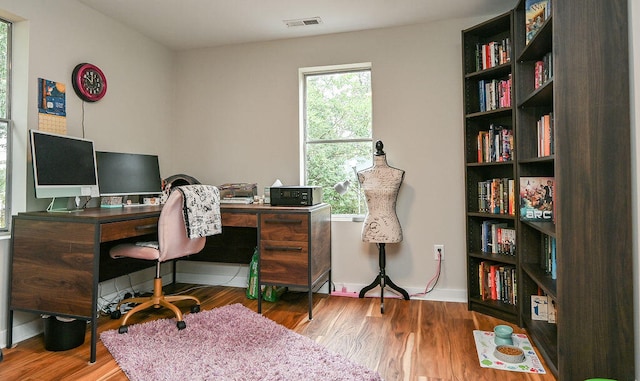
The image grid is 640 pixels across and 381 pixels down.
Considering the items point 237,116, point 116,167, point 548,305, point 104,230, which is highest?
point 237,116

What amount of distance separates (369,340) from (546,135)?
1645 millimetres

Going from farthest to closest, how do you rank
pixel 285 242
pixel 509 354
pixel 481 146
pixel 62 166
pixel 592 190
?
pixel 481 146 < pixel 285 242 < pixel 62 166 < pixel 509 354 < pixel 592 190

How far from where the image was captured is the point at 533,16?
2346 mm

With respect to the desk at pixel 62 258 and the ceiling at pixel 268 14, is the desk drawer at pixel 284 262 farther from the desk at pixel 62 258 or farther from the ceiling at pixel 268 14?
the ceiling at pixel 268 14

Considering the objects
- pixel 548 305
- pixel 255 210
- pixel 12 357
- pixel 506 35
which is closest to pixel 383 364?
pixel 548 305

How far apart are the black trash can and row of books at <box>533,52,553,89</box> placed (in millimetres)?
3108

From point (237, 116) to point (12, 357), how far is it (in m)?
2.45

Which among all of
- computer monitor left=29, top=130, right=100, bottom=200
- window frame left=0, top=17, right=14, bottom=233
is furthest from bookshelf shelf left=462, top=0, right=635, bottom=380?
window frame left=0, top=17, right=14, bottom=233

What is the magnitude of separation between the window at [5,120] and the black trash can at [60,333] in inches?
28.0

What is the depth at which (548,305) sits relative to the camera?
2457 mm

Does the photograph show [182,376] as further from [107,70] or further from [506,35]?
[506,35]

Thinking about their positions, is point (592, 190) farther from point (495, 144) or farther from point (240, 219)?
point (240, 219)

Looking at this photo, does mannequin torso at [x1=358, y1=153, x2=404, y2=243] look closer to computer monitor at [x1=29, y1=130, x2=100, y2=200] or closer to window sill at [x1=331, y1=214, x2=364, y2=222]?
window sill at [x1=331, y1=214, x2=364, y2=222]

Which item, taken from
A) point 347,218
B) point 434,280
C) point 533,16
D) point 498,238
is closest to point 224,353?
point 347,218
